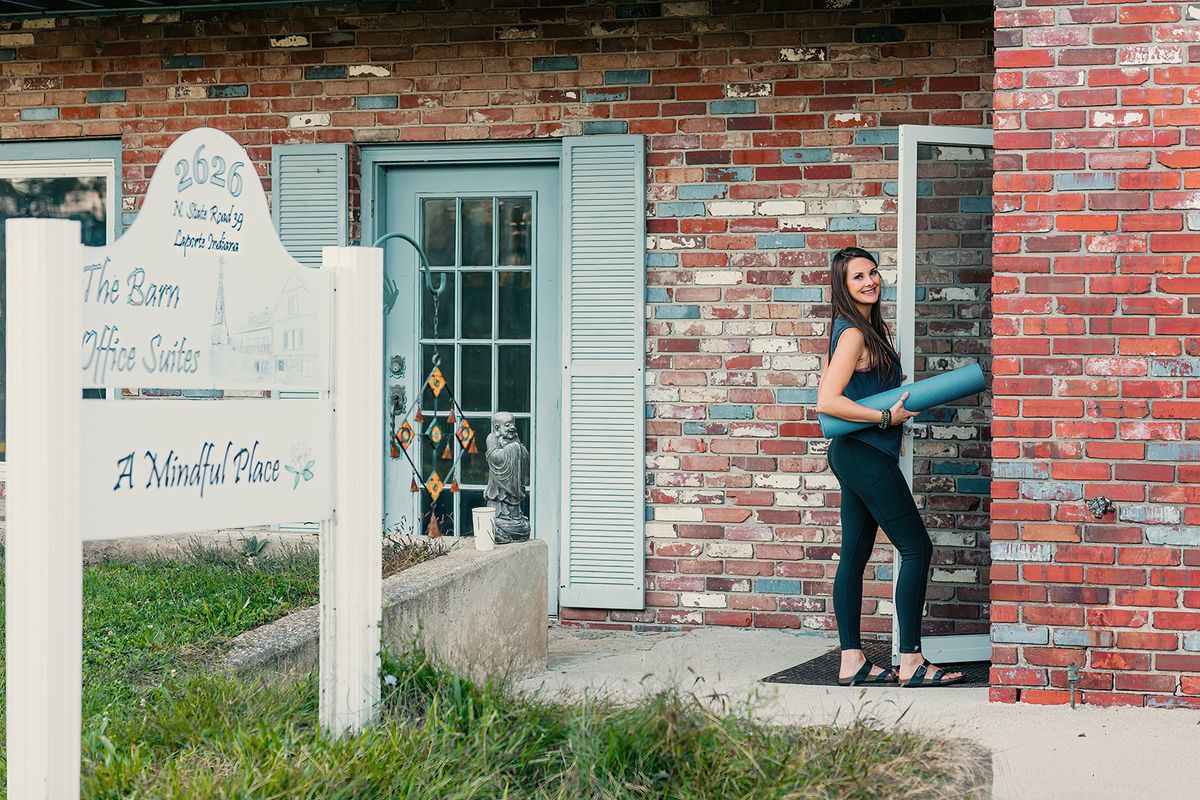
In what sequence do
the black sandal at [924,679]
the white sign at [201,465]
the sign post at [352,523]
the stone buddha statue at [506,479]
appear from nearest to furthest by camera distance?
the white sign at [201,465]
the sign post at [352,523]
the black sandal at [924,679]
the stone buddha statue at [506,479]

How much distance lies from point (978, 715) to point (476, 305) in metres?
3.25

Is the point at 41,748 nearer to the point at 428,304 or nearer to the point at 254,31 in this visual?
the point at 428,304

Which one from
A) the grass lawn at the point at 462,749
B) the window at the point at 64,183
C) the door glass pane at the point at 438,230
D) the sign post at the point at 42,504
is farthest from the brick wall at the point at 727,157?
the sign post at the point at 42,504

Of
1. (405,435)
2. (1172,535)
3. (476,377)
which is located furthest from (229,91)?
(1172,535)

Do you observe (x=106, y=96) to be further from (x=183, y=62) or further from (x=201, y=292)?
(x=201, y=292)

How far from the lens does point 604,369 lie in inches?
253

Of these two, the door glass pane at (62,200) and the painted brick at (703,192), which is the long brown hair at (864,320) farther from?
the door glass pane at (62,200)

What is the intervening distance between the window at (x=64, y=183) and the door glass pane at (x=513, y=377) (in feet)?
6.86

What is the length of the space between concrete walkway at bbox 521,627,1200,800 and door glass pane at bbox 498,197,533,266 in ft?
6.23

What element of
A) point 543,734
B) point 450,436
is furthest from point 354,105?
point 543,734

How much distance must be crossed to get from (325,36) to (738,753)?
187 inches

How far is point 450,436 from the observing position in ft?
22.1

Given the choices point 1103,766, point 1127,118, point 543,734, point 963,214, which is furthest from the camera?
point 963,214

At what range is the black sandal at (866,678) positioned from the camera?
16.8ft
